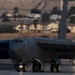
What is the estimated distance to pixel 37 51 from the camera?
48594 millimetres

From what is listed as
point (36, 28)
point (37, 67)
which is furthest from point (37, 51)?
point (36, 28)

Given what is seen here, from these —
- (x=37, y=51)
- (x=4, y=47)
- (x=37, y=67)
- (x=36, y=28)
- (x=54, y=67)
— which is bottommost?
(x=36, y=28)

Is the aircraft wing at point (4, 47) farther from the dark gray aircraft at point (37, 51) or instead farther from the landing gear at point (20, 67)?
the landing gear at point (20, 67)

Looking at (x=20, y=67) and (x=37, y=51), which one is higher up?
(x=37, y=51)

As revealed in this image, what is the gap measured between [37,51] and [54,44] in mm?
1634

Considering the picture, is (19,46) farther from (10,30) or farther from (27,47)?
(10,30)

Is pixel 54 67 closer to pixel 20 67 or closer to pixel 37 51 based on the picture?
pixel 37 51

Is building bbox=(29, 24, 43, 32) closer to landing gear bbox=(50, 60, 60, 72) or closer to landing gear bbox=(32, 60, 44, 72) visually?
landing gear bbox=(50, 60, 60, 72)

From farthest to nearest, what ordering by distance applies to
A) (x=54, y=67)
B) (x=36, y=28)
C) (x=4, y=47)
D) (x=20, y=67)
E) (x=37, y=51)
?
(x=36, y=28) → (x=4, y=47) → (x=54, y=67) → (x=37, y=51) → (x=20, y=67)

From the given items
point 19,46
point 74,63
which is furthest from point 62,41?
point 74,63

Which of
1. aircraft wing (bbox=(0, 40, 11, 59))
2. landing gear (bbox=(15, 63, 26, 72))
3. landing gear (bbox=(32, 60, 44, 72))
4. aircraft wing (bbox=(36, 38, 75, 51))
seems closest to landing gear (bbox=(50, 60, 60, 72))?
aircraft wing (bbox=(36, 38, 75, 51))

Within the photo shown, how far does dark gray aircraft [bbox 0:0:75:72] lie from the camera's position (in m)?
46.4

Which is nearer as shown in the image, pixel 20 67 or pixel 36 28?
pixel 20 67

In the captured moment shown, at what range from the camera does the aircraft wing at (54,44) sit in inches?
1928
